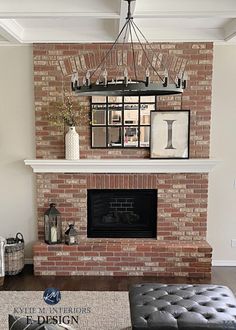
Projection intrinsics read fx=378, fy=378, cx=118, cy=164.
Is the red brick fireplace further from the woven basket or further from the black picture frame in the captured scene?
the woven basket

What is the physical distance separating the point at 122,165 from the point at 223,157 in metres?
1.38

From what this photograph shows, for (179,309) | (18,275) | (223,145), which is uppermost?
(223,145)

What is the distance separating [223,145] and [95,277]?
240 centimetres

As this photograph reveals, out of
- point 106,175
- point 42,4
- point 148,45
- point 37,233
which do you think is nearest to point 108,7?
point 42,4

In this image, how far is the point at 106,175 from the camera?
194 inches

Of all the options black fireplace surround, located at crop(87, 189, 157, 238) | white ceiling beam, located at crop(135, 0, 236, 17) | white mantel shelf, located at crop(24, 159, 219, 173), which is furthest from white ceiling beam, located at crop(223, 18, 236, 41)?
black fireplace surround, located at crop(87, 189, 157, 238)

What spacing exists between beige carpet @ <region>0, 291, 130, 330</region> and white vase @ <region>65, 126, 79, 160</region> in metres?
1.66

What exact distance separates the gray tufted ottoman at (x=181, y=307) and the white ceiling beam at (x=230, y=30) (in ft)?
9.18

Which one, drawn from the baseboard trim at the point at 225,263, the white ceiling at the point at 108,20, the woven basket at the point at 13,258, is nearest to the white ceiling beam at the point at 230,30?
the white ceiling at the point at 108,20

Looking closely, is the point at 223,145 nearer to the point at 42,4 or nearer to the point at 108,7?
the point at 108,7

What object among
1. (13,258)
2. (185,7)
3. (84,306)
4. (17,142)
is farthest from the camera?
(17,142)

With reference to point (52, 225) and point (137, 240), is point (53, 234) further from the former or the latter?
point (137, 240)

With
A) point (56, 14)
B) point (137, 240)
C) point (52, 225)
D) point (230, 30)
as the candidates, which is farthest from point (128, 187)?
point (56, 14)

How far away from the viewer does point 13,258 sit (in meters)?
4.79
